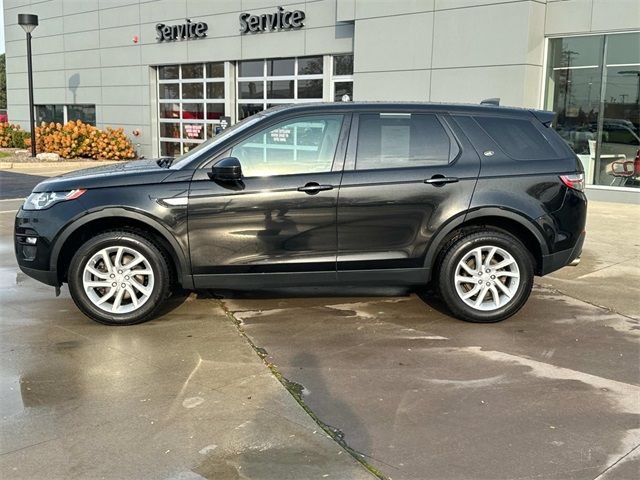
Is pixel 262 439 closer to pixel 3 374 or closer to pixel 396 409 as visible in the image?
pixel 396 409

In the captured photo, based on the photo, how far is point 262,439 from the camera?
347cm

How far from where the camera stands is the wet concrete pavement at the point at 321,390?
327 centimetres

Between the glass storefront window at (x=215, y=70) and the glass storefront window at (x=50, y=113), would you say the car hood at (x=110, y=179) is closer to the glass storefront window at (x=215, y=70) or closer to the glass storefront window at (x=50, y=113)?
the glass storefront window at (x=215, y=70)

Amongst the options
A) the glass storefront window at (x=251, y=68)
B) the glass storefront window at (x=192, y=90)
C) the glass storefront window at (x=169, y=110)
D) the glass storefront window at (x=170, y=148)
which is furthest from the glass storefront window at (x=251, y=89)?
the glass storefront window at (x=170, y=148)

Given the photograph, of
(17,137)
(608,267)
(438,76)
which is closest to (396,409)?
(608,267)

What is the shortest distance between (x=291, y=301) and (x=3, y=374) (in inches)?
101

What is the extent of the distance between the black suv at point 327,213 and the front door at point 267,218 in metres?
0.01

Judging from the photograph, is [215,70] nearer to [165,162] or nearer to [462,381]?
[165,162]

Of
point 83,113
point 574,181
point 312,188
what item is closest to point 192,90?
point 83,113

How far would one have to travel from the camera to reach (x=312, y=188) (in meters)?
5.21

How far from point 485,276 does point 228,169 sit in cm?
232

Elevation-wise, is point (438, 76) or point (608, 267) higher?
point (438, 76)

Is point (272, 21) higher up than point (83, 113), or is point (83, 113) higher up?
point (272, 21)

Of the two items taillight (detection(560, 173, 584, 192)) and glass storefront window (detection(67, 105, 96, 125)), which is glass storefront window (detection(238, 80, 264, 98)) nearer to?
glass storefront window (detection(67, 105, 96, 125))
